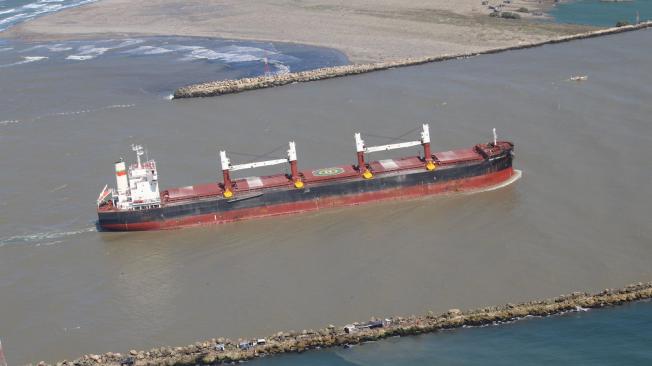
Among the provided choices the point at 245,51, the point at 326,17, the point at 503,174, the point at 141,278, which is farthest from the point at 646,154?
the point at 326,17

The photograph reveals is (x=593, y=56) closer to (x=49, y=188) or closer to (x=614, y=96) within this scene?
(x=614, y=96)

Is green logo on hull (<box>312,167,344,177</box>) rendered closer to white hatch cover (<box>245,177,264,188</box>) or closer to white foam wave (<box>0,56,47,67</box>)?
white hatch cover (<box>245,177,264,188</box>)

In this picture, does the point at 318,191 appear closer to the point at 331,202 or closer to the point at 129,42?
the point at 331,202

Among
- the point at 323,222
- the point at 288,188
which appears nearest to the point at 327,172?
the point at 288,188

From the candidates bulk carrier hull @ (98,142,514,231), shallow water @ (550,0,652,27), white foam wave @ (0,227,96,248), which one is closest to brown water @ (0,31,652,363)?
white foam wave @ (0,227,96,248)

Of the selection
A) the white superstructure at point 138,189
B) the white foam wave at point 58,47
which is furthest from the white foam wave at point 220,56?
the white superstructure at point 138,189

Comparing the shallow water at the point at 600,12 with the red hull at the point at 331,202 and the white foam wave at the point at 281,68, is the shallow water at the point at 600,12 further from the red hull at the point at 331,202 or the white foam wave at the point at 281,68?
the red hull at the point at 331,202
